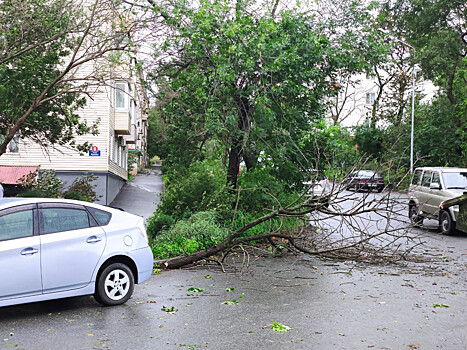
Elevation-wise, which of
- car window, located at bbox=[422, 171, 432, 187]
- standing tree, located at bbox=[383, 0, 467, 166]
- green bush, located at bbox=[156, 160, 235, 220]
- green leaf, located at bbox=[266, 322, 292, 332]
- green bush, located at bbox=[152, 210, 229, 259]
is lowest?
green bush, located at bbox=[152, 210, 229, 259]

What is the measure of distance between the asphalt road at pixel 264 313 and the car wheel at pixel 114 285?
0.17 meters

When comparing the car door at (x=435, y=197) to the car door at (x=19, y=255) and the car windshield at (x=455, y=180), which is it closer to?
the car windshield at (x=455, y=180)

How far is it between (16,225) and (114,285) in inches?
63.7

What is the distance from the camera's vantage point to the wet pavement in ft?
21.3

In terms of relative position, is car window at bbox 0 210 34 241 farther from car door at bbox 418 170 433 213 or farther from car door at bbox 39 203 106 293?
car door at bbox 418 170 433 213

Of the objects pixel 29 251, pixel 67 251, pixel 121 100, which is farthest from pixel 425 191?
pixel 121 100

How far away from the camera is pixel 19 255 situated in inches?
291

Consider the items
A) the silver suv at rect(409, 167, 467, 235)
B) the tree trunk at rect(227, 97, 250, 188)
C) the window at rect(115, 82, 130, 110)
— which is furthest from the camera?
the window at rect(115, 82, 130, 110)

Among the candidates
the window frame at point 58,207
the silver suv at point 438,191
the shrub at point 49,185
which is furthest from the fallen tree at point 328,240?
the shrub at point 49,185

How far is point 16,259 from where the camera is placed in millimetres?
7367

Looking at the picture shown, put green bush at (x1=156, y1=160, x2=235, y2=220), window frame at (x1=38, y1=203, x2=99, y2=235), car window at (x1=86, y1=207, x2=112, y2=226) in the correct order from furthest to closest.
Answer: green bush at (x1=156, y1=160, x2=235, y2=220), car window at (x1=86, y1=207, x2=112, y2=226), window frame at (x1=38, y1=203, x2=99, y2=235)

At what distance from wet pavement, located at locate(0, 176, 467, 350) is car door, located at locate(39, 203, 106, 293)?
0.47 metres

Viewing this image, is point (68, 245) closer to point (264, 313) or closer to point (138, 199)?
point (264, 313)

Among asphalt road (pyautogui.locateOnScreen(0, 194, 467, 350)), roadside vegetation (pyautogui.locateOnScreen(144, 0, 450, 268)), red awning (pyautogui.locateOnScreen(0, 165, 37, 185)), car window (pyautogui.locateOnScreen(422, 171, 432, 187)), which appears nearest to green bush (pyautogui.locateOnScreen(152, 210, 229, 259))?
roadside vegetation (pyautogui.locateOnScreen(144, 0, 450, 268))
